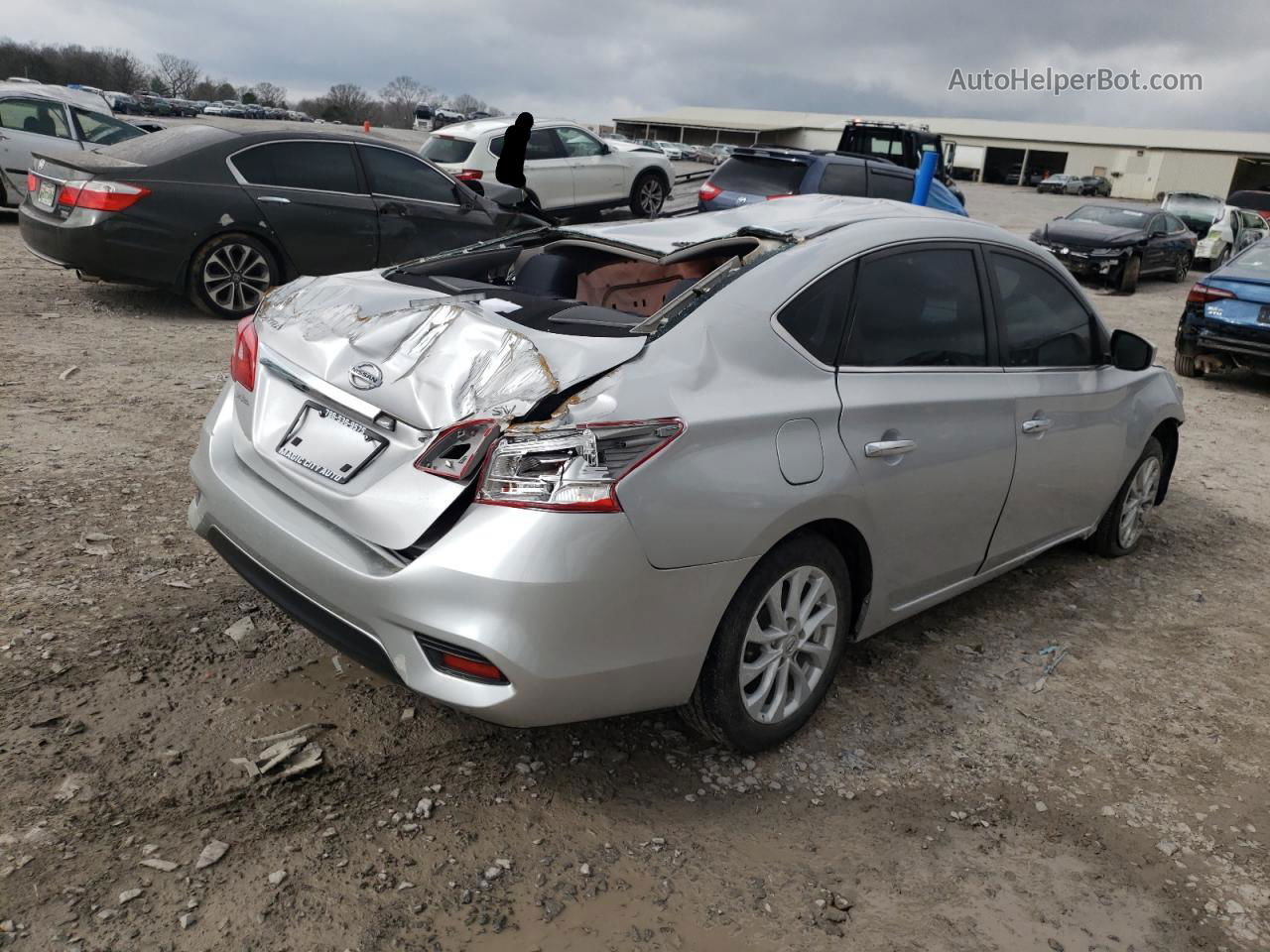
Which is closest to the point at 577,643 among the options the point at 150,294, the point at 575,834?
the point at 575,834

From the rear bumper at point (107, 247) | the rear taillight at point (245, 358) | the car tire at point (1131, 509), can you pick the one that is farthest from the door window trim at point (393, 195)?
the car tire at point (1131, 509)

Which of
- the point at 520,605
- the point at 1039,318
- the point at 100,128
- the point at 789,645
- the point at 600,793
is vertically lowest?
the point at 600,793

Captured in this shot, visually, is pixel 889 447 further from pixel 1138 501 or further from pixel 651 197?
pixel 651 197

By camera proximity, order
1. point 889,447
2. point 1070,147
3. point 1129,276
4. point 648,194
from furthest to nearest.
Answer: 1. point 1070,147
2. point 1129,276
3. point 648,194
4. point 889,447

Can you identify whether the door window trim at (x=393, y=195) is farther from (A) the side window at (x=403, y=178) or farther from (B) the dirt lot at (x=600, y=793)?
(B) the dirt lot at (x=600, y=793)

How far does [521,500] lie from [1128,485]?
3.57 m

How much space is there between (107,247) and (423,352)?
6.18 metres

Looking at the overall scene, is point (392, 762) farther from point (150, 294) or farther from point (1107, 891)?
point (150, 294)

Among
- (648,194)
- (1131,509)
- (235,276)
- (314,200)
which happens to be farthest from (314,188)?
(648,194)

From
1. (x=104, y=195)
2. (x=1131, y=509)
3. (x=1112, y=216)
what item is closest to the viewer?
(x=1131, y=509)

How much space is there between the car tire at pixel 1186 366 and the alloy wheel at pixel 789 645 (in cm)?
839

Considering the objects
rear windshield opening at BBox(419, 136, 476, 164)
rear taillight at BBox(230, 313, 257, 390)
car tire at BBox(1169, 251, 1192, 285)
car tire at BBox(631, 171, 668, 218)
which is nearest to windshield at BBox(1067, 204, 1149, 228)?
car tire at BBox(1169, 251, 1192, 285)

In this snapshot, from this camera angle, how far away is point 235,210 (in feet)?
26.8

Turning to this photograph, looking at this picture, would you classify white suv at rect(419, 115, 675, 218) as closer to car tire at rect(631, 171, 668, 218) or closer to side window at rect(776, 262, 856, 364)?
car tire at rect(631, 171, 668, 218)
